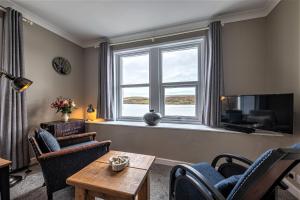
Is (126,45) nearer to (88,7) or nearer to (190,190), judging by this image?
(88,7)

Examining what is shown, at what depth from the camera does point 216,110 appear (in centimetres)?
240

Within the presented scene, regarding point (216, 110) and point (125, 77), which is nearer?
point (216, 110)

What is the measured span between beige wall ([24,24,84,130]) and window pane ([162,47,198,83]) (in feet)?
7.11

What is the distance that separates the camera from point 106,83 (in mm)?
3174

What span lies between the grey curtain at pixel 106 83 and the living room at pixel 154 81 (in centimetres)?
2

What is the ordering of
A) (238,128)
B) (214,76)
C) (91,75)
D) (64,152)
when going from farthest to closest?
(91,75) → (214,76) → (238,128) → (64,152)

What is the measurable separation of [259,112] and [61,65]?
12.1 ft

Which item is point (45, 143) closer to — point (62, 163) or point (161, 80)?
point (62, 163)

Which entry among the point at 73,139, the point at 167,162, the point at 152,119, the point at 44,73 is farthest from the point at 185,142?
the point at 44,73

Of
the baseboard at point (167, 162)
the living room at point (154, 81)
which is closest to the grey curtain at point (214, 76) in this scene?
the living room at point (154, 81)

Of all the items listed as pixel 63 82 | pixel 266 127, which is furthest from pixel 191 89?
pixel 63 82

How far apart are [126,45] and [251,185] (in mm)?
3141

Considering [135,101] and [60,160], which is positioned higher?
[135,101]

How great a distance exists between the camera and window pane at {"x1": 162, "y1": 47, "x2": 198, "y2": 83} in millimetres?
2816
